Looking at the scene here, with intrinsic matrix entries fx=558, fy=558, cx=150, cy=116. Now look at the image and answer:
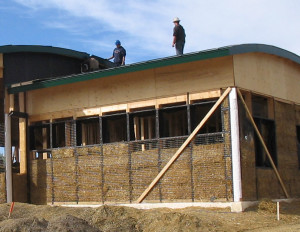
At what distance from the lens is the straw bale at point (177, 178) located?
16.2 metres

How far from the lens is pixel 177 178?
16.4 m

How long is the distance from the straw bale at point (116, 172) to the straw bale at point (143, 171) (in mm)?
274

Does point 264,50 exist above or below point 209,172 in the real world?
above

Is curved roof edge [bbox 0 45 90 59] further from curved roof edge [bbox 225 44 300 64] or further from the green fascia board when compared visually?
curved roof edge [bbox 225 44 300 64]

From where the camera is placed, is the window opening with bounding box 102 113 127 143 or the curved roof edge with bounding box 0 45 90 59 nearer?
the window opening with bounding box 102 113 127 143

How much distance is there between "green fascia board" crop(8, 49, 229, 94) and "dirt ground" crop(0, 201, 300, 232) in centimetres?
431

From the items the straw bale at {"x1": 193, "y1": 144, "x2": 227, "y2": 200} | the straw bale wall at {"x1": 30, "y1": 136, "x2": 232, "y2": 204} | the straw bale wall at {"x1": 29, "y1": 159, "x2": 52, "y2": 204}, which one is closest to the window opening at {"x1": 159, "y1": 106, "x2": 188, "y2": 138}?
the straw bale wall at {"x1": 30, "y1": 136, "x2": 232, "y2": 204}

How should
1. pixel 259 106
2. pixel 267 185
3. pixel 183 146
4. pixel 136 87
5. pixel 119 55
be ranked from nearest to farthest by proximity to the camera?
pixel 183 146 → pixel 267 185 → pixel 259 106 → pixel 136 87 → pixel 119 55

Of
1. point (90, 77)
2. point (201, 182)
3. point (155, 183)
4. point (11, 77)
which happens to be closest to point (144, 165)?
point (155, 183)

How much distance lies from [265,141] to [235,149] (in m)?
2.62

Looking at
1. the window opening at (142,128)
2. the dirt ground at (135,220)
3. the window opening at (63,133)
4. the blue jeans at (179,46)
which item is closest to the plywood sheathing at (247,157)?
the dirt ground at (135,220)

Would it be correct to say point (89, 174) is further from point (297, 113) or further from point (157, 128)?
point (297, 113)

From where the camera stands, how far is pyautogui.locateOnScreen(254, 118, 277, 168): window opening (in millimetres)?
17094

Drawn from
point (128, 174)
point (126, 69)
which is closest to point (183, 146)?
point (128, 174)
